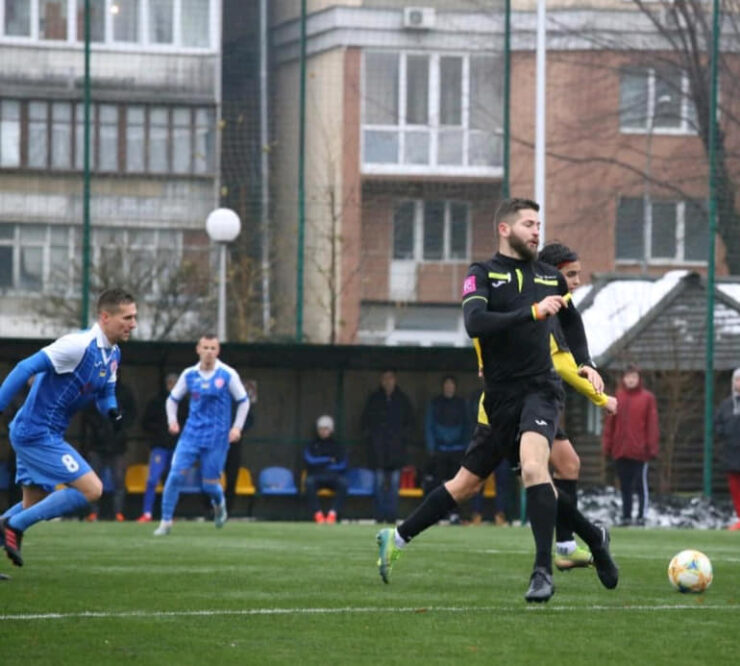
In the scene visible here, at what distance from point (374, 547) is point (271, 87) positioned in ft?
35.0

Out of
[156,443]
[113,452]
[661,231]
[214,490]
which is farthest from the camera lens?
[661,231]

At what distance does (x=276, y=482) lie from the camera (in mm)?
23312

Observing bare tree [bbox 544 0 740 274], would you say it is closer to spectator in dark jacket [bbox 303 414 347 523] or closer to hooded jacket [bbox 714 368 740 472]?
hooded jacket [bbox 714 368 740 472]

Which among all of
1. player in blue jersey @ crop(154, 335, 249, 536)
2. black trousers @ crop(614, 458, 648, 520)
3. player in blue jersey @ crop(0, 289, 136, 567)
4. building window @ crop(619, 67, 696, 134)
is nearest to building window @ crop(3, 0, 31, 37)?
player in blue jersey @ crop(154, 335, 249, 536)

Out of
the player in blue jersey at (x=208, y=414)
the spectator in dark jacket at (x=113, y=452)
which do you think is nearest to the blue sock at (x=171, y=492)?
the player in blue jersey at (x=208, y=414)

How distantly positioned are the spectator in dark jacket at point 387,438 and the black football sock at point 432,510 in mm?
12865

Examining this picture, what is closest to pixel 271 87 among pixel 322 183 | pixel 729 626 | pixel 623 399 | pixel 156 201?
pixel 322 183

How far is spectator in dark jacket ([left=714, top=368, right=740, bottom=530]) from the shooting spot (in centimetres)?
2023

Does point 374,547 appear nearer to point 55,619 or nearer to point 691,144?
point 55,619

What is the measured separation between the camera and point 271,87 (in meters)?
23.5

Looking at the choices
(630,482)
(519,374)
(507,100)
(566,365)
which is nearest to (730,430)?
(630,482)

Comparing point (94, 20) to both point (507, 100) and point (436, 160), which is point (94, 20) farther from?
point (507, 100)

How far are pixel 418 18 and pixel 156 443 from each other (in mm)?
7450

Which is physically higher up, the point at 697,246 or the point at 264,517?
the point at 697,246
